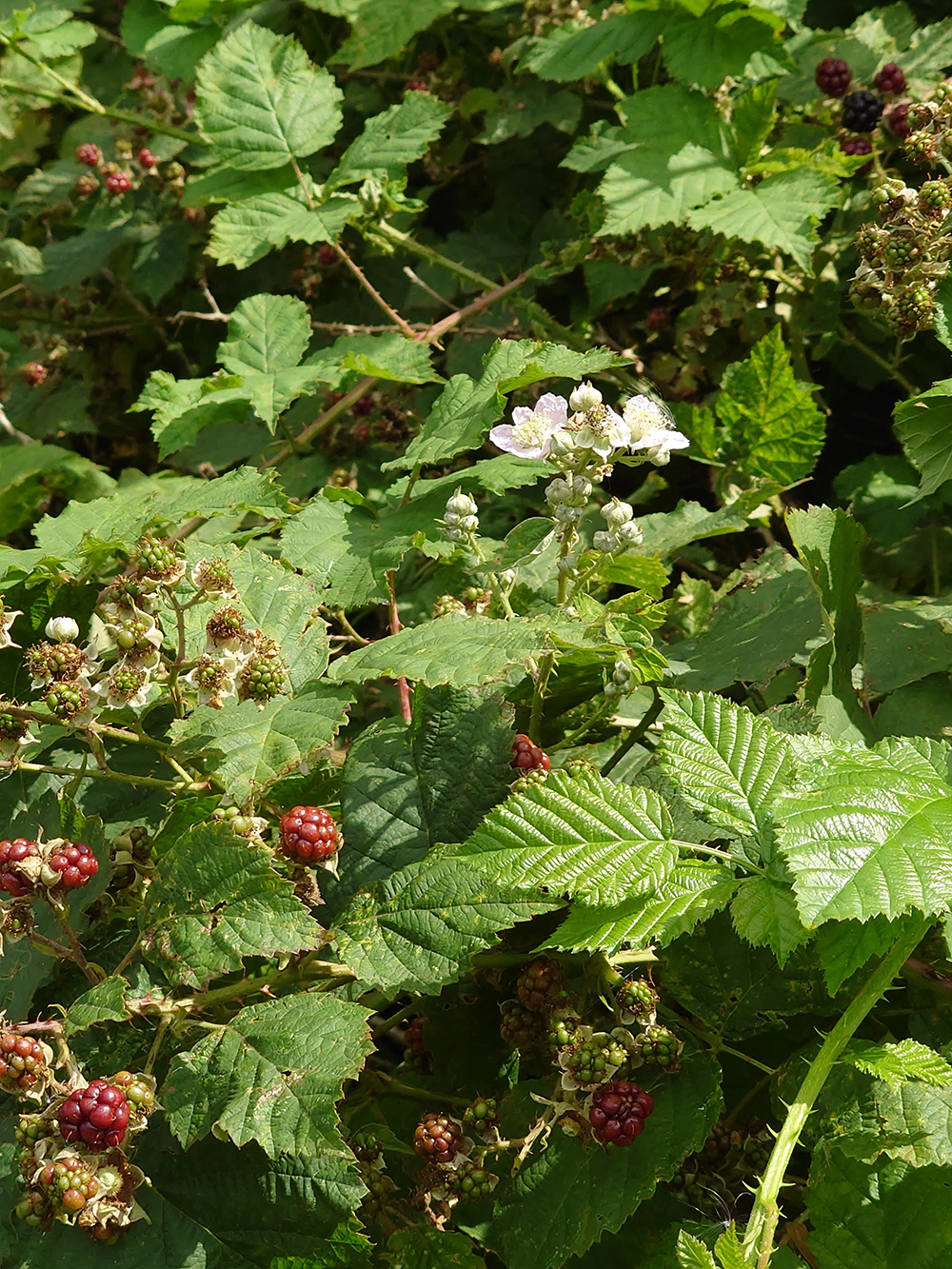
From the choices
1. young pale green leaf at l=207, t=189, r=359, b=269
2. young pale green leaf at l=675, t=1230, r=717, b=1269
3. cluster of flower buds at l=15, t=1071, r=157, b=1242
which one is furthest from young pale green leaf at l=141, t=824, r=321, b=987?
young pale green leaf at l=207, t=189, r=359, b=269

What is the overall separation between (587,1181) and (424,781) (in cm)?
55

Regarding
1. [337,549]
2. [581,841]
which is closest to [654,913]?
[581,841]

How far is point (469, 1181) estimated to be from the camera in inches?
55.9

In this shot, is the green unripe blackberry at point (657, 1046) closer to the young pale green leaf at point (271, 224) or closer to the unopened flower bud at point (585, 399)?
the unopened flower bud at point (585, 399)

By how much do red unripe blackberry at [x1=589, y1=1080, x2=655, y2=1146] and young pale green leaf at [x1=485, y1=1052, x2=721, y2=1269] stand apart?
0.17ft

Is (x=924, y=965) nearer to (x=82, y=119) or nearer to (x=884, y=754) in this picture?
(x=884, y=754)

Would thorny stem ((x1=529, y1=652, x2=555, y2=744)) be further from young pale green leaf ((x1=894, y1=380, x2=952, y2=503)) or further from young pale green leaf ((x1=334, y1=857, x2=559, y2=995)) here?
young pale green leaf ((x1=894, y1=380, x2=952, y2=503))

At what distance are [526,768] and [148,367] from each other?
8.80ft

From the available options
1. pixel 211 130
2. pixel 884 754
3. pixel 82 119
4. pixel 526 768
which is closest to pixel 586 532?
pixel 526 768

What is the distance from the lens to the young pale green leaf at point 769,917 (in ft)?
4.16

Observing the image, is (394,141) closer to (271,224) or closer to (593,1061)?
(271,224)

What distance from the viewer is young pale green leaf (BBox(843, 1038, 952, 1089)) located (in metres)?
1.34

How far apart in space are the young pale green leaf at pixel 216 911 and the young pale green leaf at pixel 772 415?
1426mm

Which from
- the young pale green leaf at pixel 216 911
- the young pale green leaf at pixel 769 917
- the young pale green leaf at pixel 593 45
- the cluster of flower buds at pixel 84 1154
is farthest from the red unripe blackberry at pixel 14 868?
the young pale green leaf at pixel 593 45
